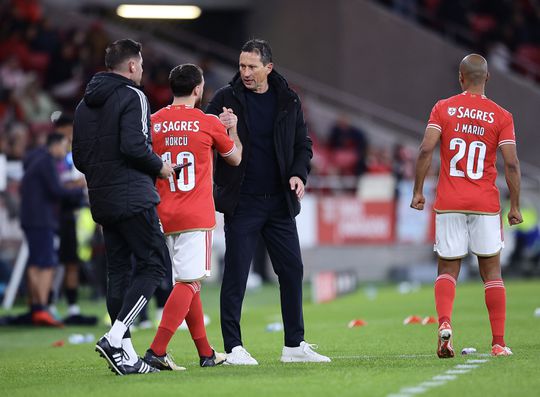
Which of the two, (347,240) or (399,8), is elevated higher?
(399,8)

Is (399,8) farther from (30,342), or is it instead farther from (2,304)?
(30,342)

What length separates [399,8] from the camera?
29.1m

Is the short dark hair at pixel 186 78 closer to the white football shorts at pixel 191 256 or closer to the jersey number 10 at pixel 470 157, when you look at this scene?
the white football shorts at pixel 191 256

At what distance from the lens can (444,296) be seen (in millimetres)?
9383

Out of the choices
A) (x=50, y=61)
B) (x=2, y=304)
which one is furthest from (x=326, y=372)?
(x=50, y=61)

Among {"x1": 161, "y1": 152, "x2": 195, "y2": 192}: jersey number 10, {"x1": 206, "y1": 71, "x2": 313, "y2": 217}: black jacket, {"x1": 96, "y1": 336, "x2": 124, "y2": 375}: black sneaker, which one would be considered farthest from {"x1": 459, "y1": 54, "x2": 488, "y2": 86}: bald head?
{"x1": 96, "y1": 336, "x2": 124, "y2": 375}: black sneaker

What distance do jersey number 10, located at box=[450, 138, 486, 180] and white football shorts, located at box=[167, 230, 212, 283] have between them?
1.96m

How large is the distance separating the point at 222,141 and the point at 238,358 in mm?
1581

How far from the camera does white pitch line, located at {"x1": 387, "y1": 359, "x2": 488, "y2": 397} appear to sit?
726cm

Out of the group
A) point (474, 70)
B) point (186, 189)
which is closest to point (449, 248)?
point (474, 70)

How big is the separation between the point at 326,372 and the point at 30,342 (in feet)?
17.6

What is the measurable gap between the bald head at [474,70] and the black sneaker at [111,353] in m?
3.27

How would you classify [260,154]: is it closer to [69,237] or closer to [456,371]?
[456,371]

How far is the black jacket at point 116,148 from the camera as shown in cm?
863
